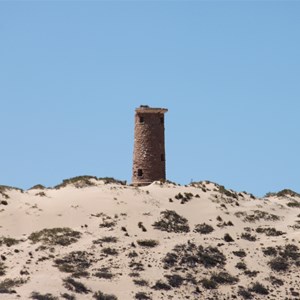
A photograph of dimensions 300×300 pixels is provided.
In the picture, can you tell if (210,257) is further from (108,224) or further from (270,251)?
(108,224)

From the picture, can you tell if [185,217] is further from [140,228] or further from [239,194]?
[239,194]

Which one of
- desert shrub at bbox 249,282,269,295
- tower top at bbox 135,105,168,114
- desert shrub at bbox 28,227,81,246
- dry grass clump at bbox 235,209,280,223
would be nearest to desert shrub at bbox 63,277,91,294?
desert shrub at bbox 28,227,81,246

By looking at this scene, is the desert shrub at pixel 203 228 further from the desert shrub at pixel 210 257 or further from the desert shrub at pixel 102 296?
the desert shrub at pixel 102 296

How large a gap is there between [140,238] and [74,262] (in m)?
6.91

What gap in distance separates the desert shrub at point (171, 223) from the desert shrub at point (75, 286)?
13297mm

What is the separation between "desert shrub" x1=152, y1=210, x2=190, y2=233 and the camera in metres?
64.2

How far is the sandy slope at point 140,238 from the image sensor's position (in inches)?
2099

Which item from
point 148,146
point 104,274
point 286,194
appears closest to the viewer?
point 104,274

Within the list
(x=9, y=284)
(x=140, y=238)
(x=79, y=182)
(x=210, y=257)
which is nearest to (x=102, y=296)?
(x=9, y=284)

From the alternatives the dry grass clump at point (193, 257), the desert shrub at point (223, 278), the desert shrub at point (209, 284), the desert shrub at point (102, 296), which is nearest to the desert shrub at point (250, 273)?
the desert shrub at point (223, 278)

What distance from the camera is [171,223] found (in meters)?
65.2

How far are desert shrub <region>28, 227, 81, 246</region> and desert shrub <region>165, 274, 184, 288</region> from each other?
922 cm

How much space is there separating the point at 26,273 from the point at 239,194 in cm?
2857

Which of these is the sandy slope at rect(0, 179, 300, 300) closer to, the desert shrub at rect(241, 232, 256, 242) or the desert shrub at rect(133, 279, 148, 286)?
the desert shrub at rect(133, 279, 148, 286)
